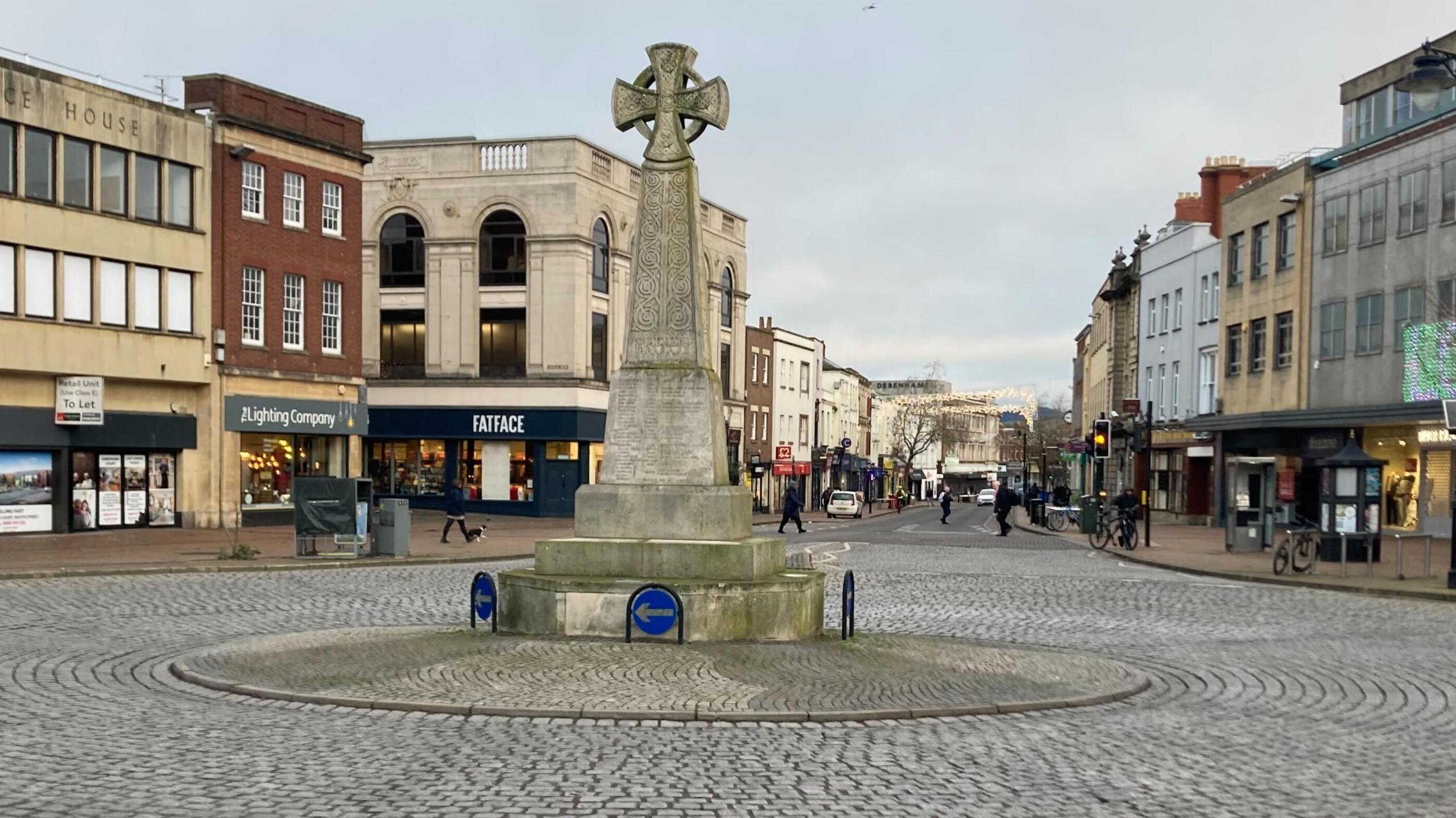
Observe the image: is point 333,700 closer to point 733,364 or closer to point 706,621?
point 706,621

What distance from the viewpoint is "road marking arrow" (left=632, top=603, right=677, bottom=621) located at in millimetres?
13344

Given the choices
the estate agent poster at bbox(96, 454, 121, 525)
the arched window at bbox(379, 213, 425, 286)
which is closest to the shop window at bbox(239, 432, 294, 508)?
the estate agent poster at bbox(96, 454, 121, 525)

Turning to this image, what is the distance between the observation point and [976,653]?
13.8 m

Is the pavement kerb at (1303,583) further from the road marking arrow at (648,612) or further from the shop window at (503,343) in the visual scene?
the shop window at (503,343)

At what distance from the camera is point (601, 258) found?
5259 cm

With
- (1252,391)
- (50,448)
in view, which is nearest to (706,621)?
(50,448)

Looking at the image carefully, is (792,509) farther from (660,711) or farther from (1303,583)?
(660,711)

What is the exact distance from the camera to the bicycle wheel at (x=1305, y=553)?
26891 mm

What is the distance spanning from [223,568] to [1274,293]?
1341 inches

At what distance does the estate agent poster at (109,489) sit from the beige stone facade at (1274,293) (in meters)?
34.4

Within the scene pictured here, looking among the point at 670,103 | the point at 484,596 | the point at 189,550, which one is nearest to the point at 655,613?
the point at 484,596

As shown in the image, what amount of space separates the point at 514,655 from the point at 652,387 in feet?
11.3

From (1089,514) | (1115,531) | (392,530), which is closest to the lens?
(392,530)

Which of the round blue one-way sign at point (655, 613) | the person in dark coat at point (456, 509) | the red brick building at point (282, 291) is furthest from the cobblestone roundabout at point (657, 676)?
the red brick building at point (282, 291)
